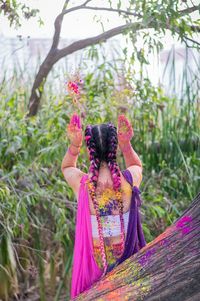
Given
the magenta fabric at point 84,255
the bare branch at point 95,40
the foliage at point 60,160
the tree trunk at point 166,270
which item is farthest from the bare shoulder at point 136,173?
the bare branch at point 95,40

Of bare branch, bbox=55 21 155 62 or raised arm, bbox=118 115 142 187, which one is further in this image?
bare branch, bbox=55 21 155 62

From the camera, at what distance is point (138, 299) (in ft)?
10.6

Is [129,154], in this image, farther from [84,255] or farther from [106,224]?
[84,255]

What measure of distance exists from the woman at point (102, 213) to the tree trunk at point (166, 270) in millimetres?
306

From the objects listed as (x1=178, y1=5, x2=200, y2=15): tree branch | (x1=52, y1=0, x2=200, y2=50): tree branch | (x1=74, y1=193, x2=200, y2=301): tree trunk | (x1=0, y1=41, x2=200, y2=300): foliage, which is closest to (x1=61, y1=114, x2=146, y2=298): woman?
(x1=74, y1=193, x2=200, y2=301): tree trunk

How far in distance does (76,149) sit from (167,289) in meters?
0.96

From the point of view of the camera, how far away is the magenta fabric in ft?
12.1

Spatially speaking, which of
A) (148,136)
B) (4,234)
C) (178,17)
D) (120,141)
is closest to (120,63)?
(148,136)

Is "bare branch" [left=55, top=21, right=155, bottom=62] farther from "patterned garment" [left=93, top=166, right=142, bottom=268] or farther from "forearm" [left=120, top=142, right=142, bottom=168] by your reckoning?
"patterned garment" [left=93, top=166, right=142, bottom=268]

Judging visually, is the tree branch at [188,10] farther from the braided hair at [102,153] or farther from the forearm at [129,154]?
the braided hair at [102,153]

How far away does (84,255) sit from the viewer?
368cm

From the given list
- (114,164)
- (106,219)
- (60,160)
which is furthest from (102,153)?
(60,160)

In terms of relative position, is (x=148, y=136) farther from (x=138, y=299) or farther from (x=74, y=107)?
(x=138, y=299)

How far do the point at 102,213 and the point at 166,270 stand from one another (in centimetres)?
61
